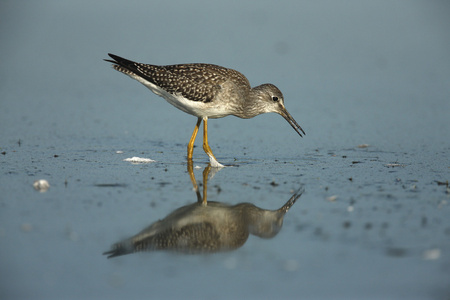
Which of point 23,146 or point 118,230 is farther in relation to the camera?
point 23,146

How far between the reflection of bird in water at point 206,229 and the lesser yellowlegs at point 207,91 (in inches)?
114

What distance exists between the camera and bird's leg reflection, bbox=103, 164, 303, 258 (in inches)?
206

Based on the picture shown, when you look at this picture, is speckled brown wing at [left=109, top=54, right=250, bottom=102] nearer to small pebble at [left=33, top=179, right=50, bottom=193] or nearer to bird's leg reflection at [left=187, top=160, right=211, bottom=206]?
bird's leg reflection at [left=187, top=160, right=211, bottom=206]

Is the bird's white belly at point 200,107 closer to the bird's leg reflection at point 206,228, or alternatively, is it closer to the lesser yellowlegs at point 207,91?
the lesser yellowlegs at point 207,91

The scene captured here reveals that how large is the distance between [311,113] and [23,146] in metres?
6.26

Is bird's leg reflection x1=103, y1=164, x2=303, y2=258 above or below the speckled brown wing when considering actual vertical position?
below

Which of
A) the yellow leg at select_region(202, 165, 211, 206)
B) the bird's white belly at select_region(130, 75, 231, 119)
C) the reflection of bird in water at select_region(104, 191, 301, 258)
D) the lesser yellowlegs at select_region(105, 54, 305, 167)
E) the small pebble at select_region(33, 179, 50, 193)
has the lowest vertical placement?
the reflection of bird in water at select_region(104, 191, 301, 258)

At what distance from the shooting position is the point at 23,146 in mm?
9352

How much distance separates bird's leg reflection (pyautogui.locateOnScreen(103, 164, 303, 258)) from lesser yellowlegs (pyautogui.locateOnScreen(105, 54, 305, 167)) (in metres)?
2.89

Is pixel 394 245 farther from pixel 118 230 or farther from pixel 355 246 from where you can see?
pixel 118 230

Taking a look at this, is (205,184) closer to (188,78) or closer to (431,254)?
(188,78)

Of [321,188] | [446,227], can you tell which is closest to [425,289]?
[446,227]

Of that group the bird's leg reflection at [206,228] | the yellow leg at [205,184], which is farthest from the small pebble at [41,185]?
the yellow leg at [205,184]

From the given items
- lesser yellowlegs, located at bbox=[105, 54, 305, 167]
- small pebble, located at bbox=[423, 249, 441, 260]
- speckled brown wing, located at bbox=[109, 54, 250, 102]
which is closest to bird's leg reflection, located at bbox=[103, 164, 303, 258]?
small pebble, located at bbox=[423, 249, 441, 260]
